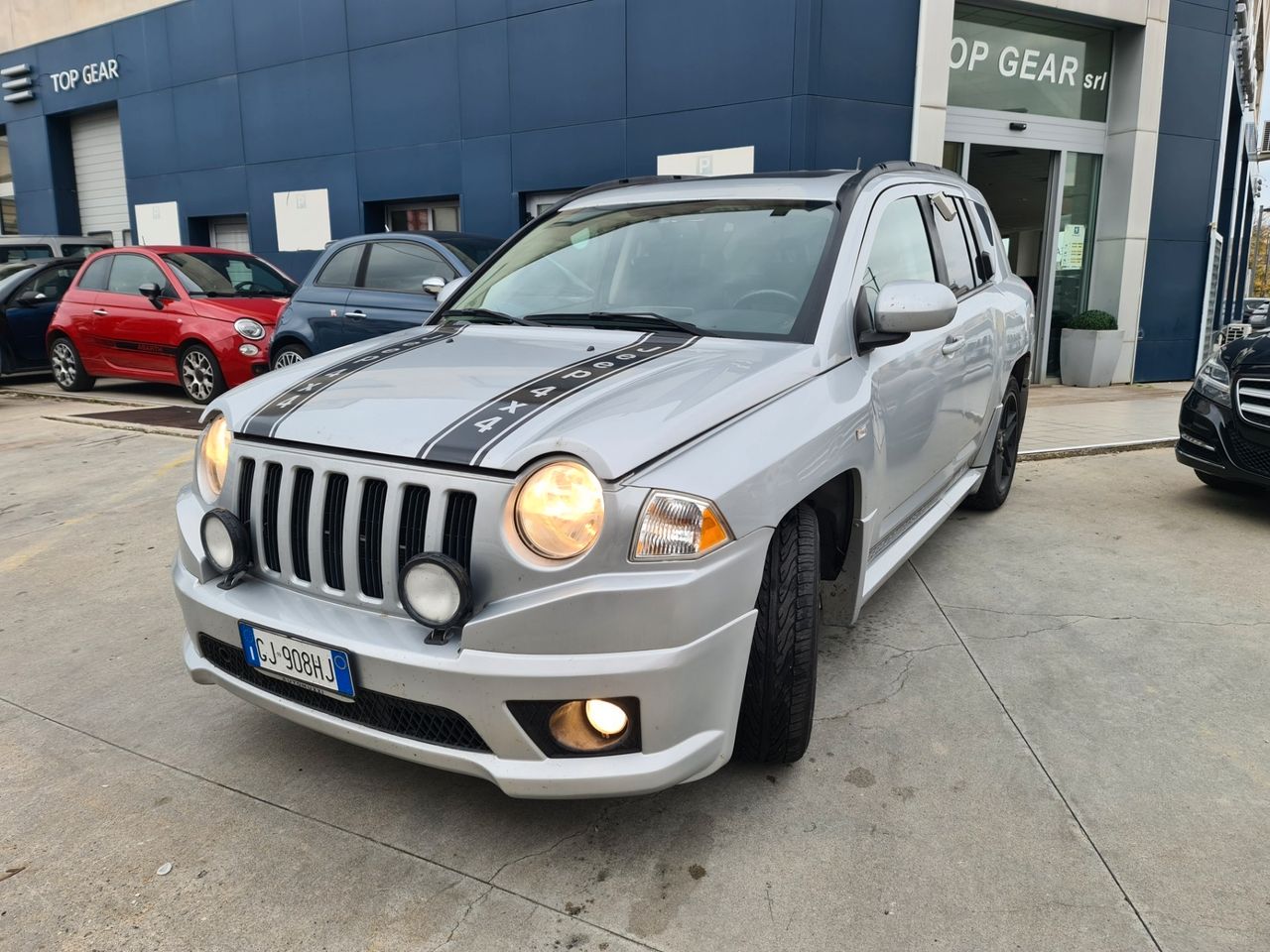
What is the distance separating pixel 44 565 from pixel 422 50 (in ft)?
31.2

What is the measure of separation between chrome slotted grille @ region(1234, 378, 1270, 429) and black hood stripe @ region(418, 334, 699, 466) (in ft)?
12.9

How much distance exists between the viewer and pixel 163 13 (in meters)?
15.1

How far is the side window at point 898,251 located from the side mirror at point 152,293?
7946 mm

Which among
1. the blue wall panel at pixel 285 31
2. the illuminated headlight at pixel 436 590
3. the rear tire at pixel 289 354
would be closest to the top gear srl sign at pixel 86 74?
the blue wall panel at pixel 285 31

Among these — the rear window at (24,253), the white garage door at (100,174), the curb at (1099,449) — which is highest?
the white garage door at (100,174)

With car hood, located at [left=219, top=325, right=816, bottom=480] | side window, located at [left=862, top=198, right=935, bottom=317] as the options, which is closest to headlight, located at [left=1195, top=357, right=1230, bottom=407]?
side window, located at [left=862, top=198, right=935, bottom=317]

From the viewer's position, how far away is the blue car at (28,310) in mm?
11305

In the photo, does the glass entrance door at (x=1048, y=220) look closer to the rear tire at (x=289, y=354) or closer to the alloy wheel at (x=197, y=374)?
the rear tire at (x=289, y=354)

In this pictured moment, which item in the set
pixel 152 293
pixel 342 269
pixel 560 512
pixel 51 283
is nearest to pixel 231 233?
pixel 51 283

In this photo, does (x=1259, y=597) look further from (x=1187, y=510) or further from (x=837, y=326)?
(x=837, y=326)

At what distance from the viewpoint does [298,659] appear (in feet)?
7.74

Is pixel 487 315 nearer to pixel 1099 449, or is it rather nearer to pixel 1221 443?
pixel 1221 443

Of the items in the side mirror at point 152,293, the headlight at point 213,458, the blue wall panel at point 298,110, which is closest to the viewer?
the headlight at point 213,458

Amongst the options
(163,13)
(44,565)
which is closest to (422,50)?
(163,13)
